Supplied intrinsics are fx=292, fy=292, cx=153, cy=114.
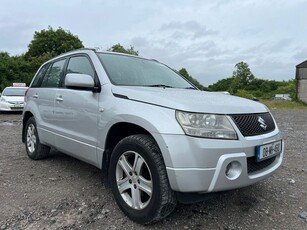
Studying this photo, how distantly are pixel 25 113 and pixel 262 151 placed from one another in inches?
160

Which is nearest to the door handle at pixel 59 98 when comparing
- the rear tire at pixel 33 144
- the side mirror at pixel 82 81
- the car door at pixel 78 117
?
the car door at pixel 78 117

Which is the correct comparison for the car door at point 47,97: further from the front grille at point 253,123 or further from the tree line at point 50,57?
the tree line at point 50,57

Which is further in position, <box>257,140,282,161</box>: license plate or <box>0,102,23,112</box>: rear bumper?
<box>0,102,23,112</box>: rear bumper

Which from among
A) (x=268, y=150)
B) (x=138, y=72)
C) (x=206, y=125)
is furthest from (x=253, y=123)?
(x=138, y=72)

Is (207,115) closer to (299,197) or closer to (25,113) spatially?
(299,197)

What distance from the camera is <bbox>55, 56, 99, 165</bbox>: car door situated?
3.28 metres

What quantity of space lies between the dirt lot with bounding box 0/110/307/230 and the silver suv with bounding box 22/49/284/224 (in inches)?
13.8

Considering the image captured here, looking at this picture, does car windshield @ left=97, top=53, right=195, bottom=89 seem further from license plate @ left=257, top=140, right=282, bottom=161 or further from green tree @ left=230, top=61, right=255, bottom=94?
green tree @ left=230, top=61, right=255, bottom=94

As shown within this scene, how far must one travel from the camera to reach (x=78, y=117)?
349 centimetres

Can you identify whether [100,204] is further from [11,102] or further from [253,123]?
[11,102]

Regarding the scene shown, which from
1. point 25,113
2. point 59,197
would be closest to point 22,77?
point 25,113

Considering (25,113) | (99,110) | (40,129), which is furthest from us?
(25,113)

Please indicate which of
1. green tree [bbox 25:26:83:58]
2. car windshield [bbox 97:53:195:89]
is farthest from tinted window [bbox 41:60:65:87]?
green tree [bbox 25:26:83:58]

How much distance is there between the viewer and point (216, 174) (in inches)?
94.0
